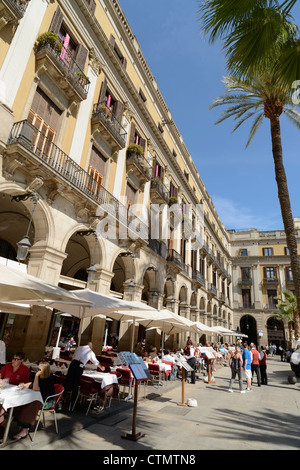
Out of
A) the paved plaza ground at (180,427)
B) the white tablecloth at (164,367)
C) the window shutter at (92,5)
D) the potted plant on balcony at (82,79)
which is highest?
the window shutter at (92,5)

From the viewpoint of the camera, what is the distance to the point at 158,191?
1845 centimetres

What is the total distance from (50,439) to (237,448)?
3111 millimetres

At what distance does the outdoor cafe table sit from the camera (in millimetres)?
4053

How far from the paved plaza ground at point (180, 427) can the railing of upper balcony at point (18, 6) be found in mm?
11416

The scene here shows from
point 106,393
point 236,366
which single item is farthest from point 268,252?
point 106,393

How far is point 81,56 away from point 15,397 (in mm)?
13522

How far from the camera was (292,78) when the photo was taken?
6.11m

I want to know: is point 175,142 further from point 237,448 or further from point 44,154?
point 237,448

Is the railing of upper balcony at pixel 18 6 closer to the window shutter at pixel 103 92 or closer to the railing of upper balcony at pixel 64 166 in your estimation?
the railing of upper balcony at pixel 64 166

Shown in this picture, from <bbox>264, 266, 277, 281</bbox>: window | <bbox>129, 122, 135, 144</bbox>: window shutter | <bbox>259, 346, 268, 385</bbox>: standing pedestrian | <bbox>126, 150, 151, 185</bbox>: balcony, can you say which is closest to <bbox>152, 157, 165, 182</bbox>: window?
<bbox>126, 150, 151, 185</bbox>: balcony

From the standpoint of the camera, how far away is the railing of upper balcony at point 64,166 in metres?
8.64

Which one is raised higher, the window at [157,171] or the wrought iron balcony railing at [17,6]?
the window at [157,171]

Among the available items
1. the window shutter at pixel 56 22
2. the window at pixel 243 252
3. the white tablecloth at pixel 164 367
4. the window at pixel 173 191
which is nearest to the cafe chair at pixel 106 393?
the white tablecloth at pixel 164 367

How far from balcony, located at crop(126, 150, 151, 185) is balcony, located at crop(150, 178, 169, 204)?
1140mm
